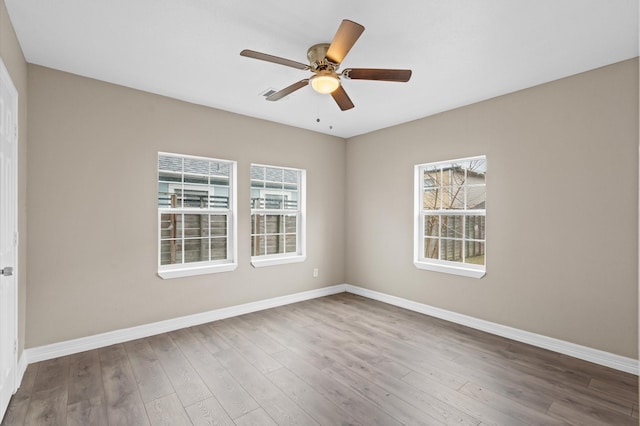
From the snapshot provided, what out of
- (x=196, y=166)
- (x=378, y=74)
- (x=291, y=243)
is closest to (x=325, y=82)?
(x=378, y=74)

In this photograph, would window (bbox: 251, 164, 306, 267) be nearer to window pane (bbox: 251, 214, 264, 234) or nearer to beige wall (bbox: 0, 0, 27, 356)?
window pane (bbox: 251, 214, 264, 234)

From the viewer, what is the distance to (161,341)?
332cm

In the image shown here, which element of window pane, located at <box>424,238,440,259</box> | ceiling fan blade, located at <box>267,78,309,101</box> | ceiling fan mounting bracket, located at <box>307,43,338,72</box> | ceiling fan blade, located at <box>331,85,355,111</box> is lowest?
window pane, located at <box>424,238,440,259</box>

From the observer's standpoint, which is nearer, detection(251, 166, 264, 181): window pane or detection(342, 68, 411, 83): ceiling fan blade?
detection(342, 68, 411, 83): ceiling fan blade

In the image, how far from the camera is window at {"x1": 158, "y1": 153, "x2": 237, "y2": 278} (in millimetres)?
3744

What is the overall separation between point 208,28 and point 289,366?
9.13 feet

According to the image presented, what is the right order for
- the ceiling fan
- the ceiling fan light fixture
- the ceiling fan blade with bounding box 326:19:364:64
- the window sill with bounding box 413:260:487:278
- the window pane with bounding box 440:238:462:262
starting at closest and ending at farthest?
the ceiling fan blade with bounding box 326:19:364:64 < the ceiling fan < the ceiling fan light fixture < the window sill with bounding box 413:260:487:278 < the window pane with bounding box 440:238:462:262

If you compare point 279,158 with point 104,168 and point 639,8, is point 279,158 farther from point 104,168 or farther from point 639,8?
point 639,8

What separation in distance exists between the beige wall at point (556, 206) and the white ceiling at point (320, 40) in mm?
294

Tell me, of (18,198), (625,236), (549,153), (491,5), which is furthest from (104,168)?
(625,236)

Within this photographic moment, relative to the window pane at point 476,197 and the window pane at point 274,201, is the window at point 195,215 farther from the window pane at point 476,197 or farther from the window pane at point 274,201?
the window pane at point 476,197

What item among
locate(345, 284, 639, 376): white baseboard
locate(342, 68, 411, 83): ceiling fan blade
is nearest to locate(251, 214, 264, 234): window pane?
locate(345, 284, 639, 376): white baseboard

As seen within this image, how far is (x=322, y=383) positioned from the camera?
253 centimetres

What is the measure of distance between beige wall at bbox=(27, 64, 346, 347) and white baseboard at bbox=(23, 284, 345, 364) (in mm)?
64
